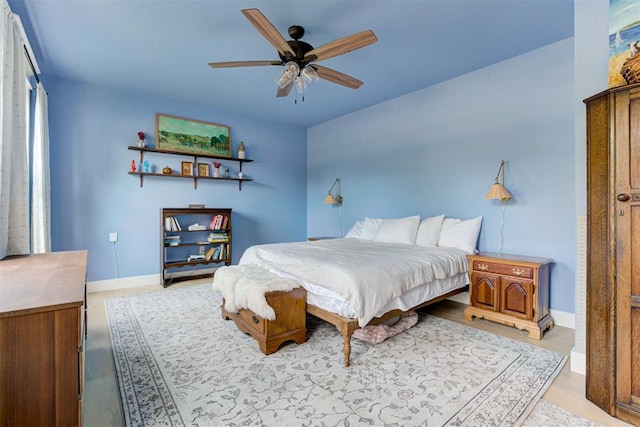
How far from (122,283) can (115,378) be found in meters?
2.61

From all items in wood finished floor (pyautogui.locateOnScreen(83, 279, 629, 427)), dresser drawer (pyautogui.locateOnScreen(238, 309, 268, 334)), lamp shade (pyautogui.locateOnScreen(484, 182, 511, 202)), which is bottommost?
wood finished floor (pyautogui.locateOnScreen(83, 279, 629, 427))

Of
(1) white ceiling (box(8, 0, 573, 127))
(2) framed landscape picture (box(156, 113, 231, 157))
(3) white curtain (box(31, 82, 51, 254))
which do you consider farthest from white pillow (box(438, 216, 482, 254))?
(3) white curtain (box(31, 82, 51, 254))

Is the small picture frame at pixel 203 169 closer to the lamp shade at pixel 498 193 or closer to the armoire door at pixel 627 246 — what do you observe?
the lamp shade at pixel 498 193

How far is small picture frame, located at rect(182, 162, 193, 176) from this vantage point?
4.64 m

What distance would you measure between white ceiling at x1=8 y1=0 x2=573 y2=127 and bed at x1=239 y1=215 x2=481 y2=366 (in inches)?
75.7

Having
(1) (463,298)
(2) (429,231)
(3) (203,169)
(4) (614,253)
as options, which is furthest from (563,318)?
(3) (203,169)

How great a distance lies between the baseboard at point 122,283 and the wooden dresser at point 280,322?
262cm

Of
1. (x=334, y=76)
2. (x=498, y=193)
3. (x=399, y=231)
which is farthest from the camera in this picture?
(x=399, y=231)

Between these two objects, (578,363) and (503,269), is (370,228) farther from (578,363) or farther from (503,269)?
(578,363)

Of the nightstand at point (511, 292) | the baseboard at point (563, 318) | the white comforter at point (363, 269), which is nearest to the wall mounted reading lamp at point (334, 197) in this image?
the white comforter at point (363, 269)

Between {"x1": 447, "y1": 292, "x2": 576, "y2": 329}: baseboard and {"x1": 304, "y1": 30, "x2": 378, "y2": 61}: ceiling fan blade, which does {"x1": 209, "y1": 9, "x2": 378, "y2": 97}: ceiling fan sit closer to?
{"x1": 304, "y1": 30, "x2": 378, "y2": 61}: ceiling fan blade

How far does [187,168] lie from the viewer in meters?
4.67

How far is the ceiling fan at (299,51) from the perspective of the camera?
204cm

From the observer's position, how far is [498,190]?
10.3 feet
